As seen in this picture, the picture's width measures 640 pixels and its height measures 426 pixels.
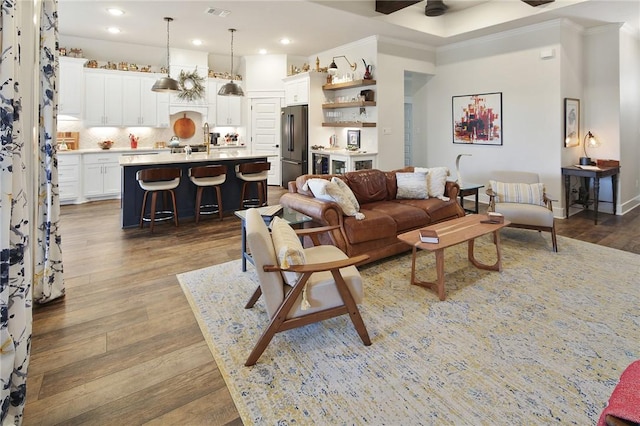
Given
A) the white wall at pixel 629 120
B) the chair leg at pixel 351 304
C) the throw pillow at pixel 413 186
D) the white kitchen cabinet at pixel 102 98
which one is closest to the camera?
the chair leg at pixel 351 304

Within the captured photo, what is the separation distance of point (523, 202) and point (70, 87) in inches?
307

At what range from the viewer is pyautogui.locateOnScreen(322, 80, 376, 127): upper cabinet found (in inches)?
268

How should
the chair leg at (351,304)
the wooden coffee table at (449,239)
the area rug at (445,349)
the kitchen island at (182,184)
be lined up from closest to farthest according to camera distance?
the area rug at (445,349)
the chair leg at (351,304)
the wooden coffee table at (449,239)
the kitchen island at (182,184)

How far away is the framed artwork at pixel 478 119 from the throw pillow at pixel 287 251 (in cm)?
544

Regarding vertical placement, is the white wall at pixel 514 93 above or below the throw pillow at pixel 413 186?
above

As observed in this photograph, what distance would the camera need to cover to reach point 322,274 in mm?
2463

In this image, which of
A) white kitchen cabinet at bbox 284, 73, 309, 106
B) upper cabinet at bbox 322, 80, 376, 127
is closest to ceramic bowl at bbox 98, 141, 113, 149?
white kitchen cabinet at bbox 284, 73, 309, 106

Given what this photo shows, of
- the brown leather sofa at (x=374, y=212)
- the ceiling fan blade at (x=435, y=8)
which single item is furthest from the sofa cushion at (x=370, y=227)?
the ceiling fan blade at (x=435, y=8)

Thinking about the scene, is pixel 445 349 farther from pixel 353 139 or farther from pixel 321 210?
pixel 353 139

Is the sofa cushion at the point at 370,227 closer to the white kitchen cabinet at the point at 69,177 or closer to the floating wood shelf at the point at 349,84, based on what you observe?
the floating wood shelf at the point at 349,84

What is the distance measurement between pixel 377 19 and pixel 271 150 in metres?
4.17

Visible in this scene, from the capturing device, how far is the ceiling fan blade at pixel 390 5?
205 inches

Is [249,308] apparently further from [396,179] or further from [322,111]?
[322,111]

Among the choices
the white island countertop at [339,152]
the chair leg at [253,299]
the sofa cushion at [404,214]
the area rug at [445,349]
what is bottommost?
the area rug at [445,349]
